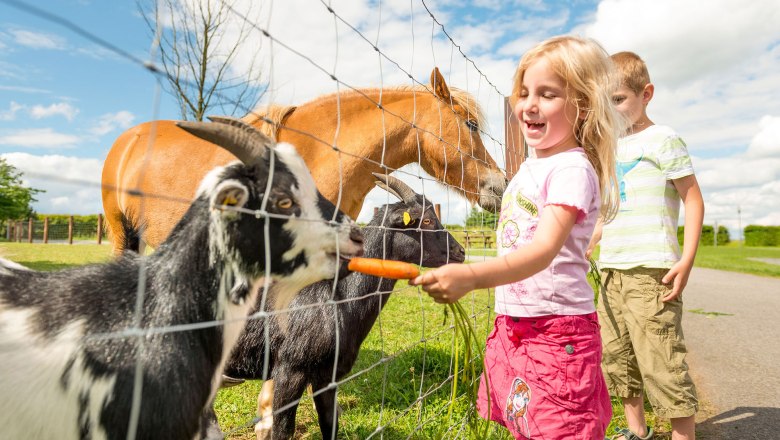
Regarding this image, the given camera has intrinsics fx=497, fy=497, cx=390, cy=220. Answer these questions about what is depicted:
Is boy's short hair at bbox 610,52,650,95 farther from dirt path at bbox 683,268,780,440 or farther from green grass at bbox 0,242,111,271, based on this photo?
green grass at bbox 0,242,111,271

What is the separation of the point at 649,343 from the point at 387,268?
194 centimetres

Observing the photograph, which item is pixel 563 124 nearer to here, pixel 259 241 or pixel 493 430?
pixel 259 241

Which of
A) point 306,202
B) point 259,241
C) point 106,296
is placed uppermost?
point 306,202

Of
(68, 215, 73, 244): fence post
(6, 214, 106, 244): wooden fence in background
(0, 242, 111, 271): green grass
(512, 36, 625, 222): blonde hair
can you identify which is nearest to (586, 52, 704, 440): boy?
(512, 36, 625, 222): blonde hair

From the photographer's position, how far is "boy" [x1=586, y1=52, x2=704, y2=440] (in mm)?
2668

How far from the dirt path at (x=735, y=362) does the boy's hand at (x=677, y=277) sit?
1.22 meters

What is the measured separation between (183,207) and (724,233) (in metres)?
63.5

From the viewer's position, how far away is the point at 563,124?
188 centimetres

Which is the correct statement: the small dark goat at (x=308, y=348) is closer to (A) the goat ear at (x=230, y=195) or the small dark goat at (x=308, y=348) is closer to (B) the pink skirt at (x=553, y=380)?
(B) the pink skirt at (x=553, y=380)

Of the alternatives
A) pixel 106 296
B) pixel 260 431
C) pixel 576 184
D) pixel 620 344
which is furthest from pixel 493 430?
pixel 106 296

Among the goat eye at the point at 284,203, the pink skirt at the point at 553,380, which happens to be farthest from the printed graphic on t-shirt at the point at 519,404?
the goat eye at the point at 284,203

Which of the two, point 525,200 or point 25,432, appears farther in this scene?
point 525,200

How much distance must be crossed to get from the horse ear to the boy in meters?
1.42

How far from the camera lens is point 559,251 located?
5.60ft
